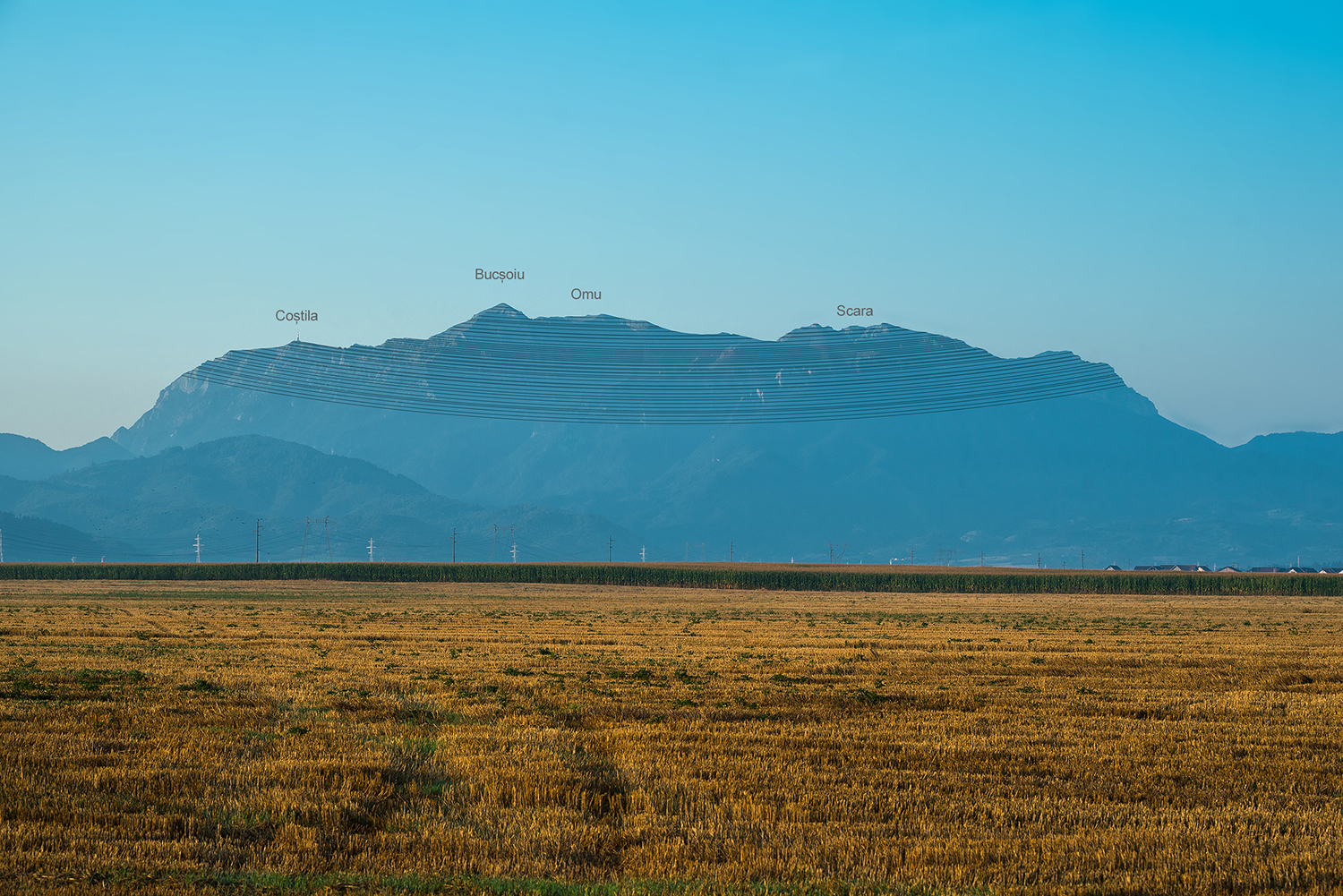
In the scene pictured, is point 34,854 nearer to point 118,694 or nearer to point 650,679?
point 118,694

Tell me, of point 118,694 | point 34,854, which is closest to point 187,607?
point 118,694

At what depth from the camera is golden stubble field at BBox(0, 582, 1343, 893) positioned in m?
12.3

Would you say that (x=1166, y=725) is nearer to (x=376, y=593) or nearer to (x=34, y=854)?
(x=34, y=854)

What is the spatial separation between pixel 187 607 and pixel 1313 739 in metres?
64.8

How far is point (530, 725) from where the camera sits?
20.9m

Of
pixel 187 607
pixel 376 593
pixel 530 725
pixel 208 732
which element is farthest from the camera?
pixel 376 593

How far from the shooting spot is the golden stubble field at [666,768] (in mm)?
12289

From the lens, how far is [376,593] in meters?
99.3

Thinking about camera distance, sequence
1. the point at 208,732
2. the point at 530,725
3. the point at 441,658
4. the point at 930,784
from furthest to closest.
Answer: the point at 441,658, the point at 530,725, the point at 208,732, the point at 930,784

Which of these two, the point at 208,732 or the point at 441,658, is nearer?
the point at 208,732

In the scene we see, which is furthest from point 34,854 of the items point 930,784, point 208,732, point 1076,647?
point 1076,647

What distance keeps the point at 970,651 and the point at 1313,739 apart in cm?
1842

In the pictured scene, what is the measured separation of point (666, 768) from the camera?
17031mm

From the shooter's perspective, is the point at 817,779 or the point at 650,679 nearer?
the point at 817,779
